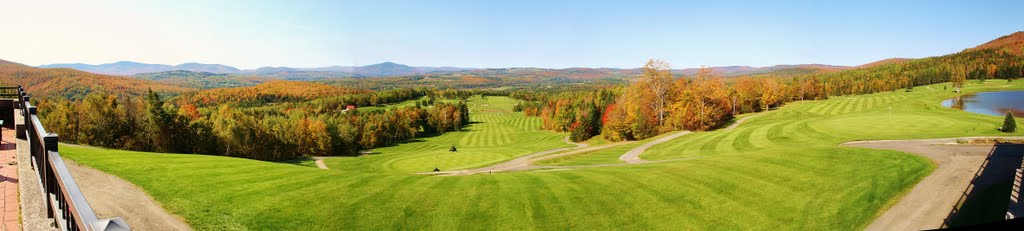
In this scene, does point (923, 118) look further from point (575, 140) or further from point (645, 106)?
point (575, 140)

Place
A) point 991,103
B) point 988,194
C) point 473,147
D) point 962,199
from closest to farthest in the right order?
point 962,199
point 988,194
point 991,103
point 473,147

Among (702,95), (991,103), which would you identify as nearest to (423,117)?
(702,95)

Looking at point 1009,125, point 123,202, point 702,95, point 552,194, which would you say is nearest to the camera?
point 123,202

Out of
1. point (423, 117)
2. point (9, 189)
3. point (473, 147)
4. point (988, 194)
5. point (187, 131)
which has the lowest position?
point (473, 147)

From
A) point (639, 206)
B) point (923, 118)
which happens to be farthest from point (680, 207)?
point (923, 118)

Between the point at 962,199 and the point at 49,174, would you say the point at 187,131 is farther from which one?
the point at 962,199

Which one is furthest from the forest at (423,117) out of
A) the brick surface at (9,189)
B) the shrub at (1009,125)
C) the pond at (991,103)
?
the brick surface at (9,189)

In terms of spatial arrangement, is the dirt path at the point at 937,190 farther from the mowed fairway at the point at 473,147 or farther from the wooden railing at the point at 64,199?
the mowed fairway at the point at 473,147
